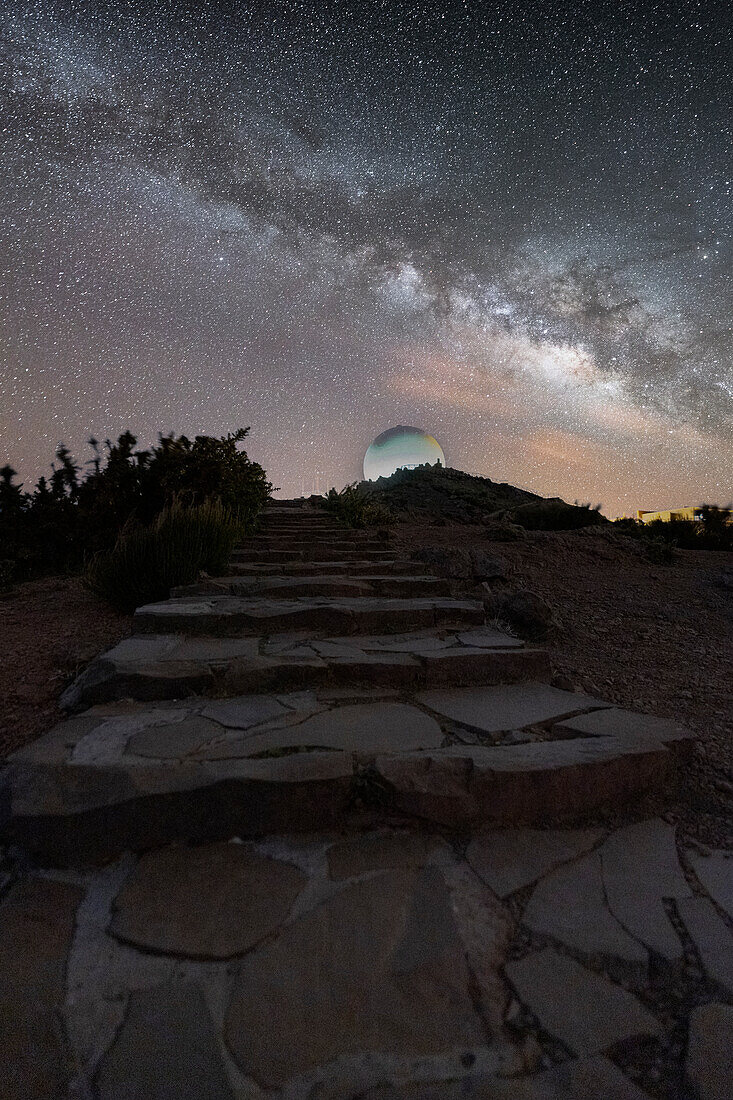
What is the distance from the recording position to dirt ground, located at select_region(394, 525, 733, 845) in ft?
6.41

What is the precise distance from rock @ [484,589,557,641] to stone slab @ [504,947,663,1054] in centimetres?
274

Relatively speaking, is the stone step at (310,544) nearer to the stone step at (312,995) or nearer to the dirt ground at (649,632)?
the dirt ground at (649,632)

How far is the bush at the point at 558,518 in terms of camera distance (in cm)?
897

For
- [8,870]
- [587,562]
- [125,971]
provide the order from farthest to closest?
1. [587,562]
2. [8,870]
3. [125,971]

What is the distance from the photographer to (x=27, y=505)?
21.2ft

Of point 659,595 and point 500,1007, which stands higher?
point 659,595

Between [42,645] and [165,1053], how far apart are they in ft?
9.54

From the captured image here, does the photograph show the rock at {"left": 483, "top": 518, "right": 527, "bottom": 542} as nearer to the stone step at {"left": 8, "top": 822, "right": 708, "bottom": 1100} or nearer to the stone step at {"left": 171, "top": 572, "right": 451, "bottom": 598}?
the stone step at {"left": 171, "top": 572, "right": 451, "bottom": 598}

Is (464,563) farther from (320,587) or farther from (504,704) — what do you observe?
(504,704)

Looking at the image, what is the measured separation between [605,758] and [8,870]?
1.86m

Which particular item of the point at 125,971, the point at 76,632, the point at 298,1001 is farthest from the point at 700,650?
the point at 76,632

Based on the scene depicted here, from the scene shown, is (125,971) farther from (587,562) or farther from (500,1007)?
(587,562)

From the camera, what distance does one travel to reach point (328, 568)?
4.68 meters

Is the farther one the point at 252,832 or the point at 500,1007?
the point at 252,832
